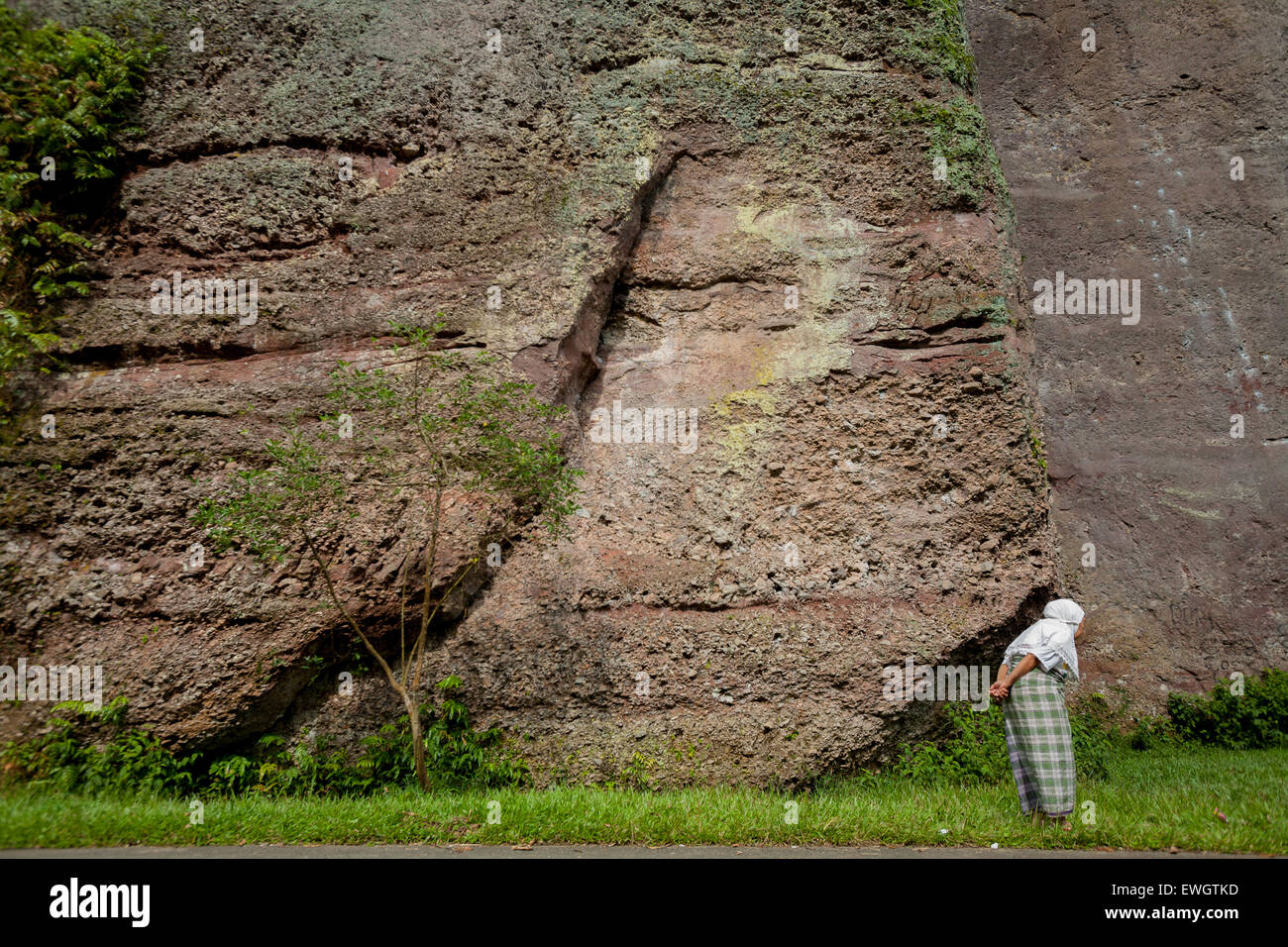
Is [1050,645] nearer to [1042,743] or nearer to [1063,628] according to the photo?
[1063,628]

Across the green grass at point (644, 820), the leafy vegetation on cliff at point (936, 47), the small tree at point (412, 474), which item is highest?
the leafy vegetation on cliff at point (936, 47)

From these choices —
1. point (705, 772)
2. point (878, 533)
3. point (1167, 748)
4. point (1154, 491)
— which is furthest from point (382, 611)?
point (1154, 491)

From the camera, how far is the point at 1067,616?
17.3ft

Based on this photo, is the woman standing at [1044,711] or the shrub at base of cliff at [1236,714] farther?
the shrub at base of cliff at [1236,714]

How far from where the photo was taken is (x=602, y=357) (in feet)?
26.4

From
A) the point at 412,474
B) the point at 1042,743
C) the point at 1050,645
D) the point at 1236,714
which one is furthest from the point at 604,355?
the point at 1236,714

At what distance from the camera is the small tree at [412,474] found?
6.48m

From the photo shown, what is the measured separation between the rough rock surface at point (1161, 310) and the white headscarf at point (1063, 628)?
17.0 ft

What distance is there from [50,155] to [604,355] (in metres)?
5.89

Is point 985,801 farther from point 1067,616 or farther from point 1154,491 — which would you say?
point 1154,491

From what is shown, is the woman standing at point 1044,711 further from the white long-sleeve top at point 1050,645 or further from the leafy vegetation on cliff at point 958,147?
the leafy vegetation on cliff at point 958,147

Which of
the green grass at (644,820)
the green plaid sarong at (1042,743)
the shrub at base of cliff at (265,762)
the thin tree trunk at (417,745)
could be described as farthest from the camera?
the shrub at base of cliff at (265,762)

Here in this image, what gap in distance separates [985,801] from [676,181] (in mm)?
6235

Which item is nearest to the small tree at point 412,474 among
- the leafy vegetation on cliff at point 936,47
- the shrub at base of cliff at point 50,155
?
the shrub at base of cliff at point 50,155
